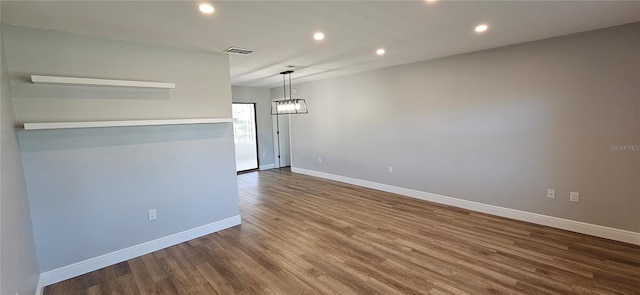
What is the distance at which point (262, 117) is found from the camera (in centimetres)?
765

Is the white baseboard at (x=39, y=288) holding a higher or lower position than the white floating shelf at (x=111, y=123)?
lower

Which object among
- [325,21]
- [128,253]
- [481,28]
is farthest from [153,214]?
[481,28]

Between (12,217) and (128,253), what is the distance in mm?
1331

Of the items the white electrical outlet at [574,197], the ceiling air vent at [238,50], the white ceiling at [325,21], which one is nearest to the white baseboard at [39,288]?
the white ceiling at [325,21]

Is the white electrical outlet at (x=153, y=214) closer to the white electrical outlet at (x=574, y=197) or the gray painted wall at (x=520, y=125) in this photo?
the gray painted wall at (x=520, y=125)

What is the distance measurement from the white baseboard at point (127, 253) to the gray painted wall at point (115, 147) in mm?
59

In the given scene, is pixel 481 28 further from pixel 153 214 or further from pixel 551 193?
pixel 153 214

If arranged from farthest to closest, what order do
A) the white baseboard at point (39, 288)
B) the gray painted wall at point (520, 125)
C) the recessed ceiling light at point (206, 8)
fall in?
the gray painted wall at point (520, 125)
the white baseboard at point (39, 288)
the recessed ceiling light at point (206, 8)

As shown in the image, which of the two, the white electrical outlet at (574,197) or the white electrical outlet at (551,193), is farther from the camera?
the white electrical outlet at (551,193)

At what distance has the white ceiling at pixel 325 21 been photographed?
213 cm

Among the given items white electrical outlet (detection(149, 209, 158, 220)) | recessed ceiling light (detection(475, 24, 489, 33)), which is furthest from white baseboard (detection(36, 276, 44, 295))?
recessed ceiling light (detection(475, 24, 489, 33))

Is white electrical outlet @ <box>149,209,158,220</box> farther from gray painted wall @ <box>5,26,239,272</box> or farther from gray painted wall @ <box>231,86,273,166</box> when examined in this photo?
gray painted wall @ <box>231,86,273,166</box>

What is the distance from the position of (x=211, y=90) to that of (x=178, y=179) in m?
1.14

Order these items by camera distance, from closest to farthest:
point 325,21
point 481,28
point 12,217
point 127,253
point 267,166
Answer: point 12,217 < point 325,21 < point 481,28 < point 127,253 < point 267,166
